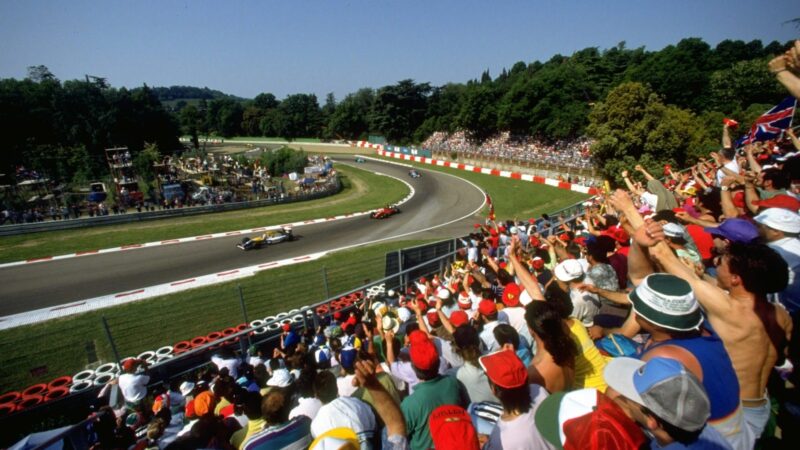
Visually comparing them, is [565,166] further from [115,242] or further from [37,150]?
[37,150]

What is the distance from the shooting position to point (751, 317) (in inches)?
100

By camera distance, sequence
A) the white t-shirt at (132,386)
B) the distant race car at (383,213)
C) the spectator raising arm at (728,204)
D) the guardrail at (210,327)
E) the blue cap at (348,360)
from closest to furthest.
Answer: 1. the blue cap at (348,360)
2. the spectator raising arm at (728,204)
3. the white t-shirt at (132,386)
4. the guardrail at (210,327)
5. the distant race car at (383,213)

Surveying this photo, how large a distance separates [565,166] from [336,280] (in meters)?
28.5

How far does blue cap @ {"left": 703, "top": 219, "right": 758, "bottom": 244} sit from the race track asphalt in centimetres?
1658

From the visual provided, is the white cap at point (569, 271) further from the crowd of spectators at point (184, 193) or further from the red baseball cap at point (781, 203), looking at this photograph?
the crowd of spectators at point (184, 193)

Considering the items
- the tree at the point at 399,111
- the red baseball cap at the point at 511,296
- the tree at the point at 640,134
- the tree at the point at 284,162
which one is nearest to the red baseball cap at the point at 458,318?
A: the red baseball cap at the point at 511,296

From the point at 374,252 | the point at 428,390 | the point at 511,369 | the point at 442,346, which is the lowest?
the point at 374,252

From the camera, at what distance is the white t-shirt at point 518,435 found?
7.32ft

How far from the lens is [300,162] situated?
44.8 m

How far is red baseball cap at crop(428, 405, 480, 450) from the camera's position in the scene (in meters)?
2.10

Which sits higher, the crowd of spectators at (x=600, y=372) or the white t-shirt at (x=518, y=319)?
the crowd of spectators at (x=600, y=372)

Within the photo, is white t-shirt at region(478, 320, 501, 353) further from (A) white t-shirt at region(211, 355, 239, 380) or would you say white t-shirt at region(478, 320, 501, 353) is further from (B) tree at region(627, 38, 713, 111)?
(B) tree at region(627, 38, 713, 111)

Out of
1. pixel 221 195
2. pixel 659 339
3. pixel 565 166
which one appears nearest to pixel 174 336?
pixel 659 339

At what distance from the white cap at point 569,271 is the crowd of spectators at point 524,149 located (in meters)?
31.6
